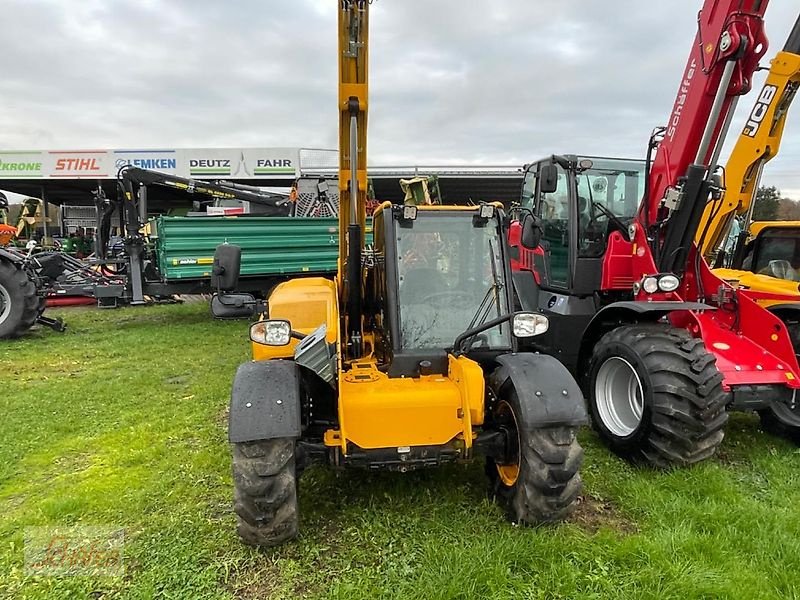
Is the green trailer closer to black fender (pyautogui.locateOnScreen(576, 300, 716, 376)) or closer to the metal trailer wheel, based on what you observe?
black fender (pyautogui.locateOnScreen(576, 300, 716, 376))

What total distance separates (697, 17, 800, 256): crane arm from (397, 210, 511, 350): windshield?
275 cm

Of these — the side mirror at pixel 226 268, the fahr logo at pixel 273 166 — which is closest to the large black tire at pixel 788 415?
the side mirror at pixel 226 268

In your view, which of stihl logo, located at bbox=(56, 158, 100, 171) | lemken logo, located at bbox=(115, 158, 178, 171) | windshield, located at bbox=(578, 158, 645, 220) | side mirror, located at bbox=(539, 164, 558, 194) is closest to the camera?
side mirror, located at bbox=(539, 164, 558, 194)

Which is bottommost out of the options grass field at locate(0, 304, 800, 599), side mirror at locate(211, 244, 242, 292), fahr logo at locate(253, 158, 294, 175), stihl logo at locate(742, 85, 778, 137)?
grass field at locate(0, 304, 800, 599)

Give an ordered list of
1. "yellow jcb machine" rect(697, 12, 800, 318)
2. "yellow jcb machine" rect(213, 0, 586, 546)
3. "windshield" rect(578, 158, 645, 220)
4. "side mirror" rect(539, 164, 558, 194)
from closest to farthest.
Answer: "yellow jcb machine" rect(213, 0, 586, 546) → "side mirror" rect(539, 164, 558, 194) → "yellow jcb machine" rect(697, 12, 800, 318) → "windshield" rect(578, 158, 645, 220)

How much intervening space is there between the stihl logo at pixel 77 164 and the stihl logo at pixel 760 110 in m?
25.7

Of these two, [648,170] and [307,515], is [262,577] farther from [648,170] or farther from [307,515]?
[648,170]

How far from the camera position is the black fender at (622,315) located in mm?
4332

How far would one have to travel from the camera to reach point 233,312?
533 cm

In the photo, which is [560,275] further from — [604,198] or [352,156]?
[352,156]

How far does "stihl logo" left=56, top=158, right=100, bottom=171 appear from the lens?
81.6 feet

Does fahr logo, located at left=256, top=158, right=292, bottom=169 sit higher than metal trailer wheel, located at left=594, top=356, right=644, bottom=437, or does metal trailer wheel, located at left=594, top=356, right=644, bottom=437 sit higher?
fahr logo, located at left=256, top=158, right=292, bottom=169

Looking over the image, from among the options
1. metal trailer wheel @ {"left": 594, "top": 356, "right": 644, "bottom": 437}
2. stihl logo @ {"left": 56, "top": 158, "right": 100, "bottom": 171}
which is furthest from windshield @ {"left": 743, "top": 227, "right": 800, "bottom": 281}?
stihl logo @ {"left": 56, "top": 158, "right": 100, "bottom": 171}

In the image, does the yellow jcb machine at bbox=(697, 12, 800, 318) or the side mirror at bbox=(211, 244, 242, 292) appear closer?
the side mirror at bbox=(211, 244, 242, 292)
